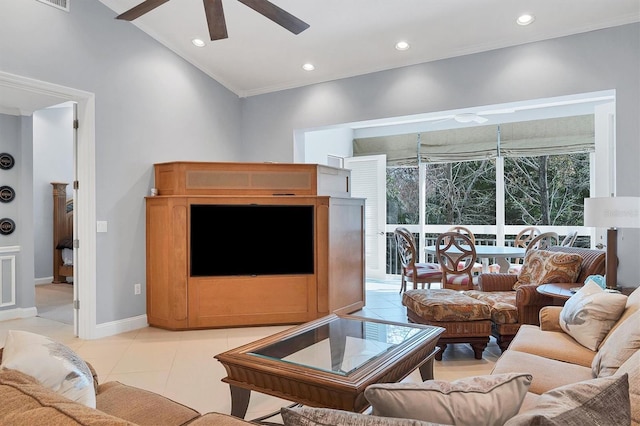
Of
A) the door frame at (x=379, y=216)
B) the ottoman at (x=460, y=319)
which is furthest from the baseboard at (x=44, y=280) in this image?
the ottoman at (x=460, y=319)

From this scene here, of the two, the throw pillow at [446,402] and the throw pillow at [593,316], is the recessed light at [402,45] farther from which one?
the throw pillow at [446,402]

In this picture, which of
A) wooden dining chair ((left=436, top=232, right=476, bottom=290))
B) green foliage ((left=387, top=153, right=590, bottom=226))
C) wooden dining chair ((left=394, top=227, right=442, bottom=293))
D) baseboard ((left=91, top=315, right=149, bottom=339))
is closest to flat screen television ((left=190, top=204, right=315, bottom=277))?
baseboard ((left=91, top=315, right=149, bottom=339))

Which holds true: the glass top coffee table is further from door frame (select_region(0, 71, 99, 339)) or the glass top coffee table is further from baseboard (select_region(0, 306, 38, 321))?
baseboard (select_region(0, 306, 38, 321))

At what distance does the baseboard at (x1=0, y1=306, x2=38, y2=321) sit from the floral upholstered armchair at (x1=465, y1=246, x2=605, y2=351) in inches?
200

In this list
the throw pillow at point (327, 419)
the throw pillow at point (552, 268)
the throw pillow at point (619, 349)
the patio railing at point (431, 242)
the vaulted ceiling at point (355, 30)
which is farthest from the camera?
the patio railing at point (431, 242)

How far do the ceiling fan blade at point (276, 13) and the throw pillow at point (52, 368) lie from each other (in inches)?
89.5

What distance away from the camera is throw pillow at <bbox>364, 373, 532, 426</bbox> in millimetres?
1067

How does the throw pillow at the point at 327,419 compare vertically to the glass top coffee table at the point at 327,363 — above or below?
above

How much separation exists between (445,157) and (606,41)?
335 cm

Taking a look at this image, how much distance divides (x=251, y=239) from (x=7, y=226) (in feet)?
9.91

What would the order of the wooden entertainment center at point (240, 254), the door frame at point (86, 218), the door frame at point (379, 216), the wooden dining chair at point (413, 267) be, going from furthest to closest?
the door frame at point (379, 216) → the wooden dining chair at point (413, 267) → the wooden entertainment center at point (240, 254) → the door frame at point (86, 218)

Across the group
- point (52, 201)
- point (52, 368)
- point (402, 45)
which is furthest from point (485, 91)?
point (52, 201)

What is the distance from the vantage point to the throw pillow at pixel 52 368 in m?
1.28

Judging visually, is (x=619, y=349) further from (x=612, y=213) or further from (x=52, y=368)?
(x=52, y=368)
